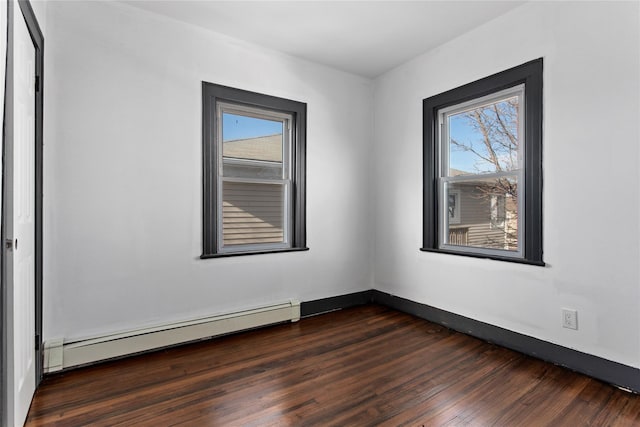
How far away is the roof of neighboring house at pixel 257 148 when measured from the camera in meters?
3.21

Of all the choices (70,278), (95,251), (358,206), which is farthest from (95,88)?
(358,206)

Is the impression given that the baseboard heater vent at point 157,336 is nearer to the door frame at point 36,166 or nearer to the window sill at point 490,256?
the door frame at point 36,166

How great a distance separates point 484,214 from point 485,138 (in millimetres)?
672

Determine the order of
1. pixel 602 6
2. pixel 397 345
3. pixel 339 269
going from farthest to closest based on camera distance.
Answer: pixel 339 269
pixel 397 345
pixel 602 6

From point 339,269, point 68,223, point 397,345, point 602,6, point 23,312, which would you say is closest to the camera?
point 23,312

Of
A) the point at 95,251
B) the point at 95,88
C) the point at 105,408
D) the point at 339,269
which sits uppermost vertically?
the point at 95,88

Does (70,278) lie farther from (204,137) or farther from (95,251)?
(204,137)

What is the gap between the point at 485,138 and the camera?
3051 mm

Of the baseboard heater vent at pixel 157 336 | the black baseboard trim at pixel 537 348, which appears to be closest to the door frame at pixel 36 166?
the baseboard heater vent at pixel 157 336

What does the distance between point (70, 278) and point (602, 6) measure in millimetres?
3996

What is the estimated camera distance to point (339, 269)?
379 cm

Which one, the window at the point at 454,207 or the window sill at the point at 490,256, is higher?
the window at the point at 454,207

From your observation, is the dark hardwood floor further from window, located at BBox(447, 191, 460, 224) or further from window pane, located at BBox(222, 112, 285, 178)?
window pane, located at BBox(222, 112, 285, 178)

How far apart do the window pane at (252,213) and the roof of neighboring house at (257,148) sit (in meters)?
0.27
